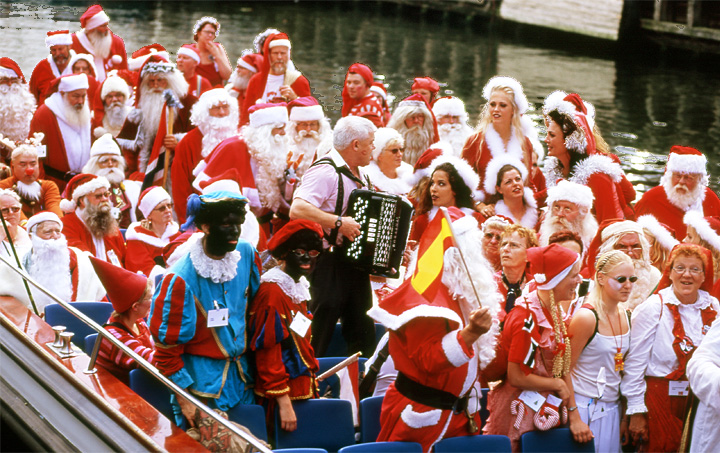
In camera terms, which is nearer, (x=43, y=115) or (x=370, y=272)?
(x=370, y=272)

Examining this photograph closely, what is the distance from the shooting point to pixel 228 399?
4.10m

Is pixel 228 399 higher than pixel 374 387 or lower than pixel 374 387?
higher

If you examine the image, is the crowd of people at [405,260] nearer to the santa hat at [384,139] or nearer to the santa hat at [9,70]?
the santa hat at [384,139]

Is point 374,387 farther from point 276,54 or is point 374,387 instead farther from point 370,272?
point 276,54

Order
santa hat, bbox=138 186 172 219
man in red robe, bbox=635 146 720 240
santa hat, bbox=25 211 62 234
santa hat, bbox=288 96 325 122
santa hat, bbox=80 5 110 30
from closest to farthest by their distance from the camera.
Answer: santa hat, bbox=25 211 62 234
santa hat, bbox=138 186 172 219
man in red robe, bbox=635 146 720 240
santa hat, bbox=288 96 325 122
santa hat, bbox=80 5 110 30

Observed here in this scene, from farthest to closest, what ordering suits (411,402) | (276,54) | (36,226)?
(276,54) → (36,226) → (411,402)

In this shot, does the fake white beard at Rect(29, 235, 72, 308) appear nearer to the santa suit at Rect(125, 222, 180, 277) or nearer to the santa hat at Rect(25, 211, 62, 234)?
the santa hat at Rect(25, 211, 62, 234)

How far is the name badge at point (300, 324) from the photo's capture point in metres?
4.25

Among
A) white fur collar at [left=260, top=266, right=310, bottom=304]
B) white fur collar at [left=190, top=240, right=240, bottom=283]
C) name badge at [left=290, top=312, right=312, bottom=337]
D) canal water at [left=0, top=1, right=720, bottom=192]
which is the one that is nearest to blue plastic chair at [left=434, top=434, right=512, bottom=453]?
name badge at [left=290, top=312, right=312, bottom=337]

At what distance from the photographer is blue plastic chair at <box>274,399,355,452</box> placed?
4.31m

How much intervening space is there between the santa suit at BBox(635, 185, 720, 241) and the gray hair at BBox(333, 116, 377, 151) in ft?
7.64

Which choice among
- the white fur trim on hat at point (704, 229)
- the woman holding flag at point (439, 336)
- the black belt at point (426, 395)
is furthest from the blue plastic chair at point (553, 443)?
the white fur trim on hat at point (704, 229)

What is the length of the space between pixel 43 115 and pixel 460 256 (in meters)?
5.49

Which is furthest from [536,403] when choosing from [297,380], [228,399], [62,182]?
[62,182]
